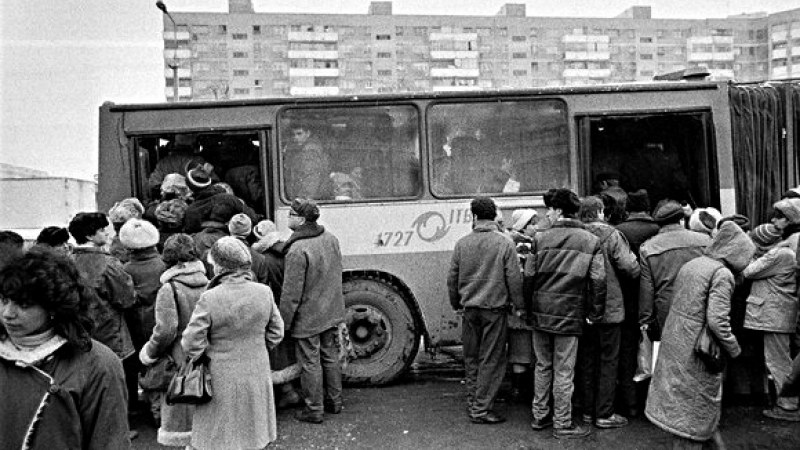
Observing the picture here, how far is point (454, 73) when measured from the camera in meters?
79.7

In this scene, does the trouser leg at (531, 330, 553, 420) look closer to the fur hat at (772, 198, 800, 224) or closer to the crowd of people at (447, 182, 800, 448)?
the crowd of people at (447, 182, 800, 448)

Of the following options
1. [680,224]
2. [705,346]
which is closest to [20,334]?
[705,346]

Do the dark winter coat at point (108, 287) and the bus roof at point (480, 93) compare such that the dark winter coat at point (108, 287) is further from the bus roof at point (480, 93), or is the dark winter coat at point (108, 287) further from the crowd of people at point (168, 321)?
the bus roof at point (480, 93)

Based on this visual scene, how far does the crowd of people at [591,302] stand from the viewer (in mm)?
6031

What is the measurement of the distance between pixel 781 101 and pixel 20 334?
8.18m

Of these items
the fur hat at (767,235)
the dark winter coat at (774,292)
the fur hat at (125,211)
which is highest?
the fur hat at (125,211)

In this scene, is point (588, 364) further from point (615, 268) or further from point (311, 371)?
point (311, 371)

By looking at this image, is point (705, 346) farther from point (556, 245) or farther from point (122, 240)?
point (122, 240)

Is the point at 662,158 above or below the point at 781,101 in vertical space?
below

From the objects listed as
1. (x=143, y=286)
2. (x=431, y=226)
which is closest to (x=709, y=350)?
(x=431, y=226)

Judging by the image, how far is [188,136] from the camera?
7961 mm

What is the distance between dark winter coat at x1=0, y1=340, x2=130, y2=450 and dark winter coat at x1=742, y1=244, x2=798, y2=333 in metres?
5.40

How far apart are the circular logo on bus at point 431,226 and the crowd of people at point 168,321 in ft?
4.50

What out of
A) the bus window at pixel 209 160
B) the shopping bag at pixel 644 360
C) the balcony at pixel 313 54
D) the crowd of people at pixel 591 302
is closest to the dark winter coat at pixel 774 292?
the crowd of people at pixel 591 302
